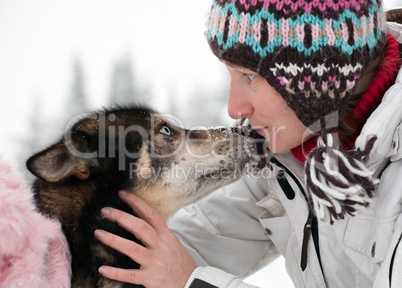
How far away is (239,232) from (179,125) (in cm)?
66

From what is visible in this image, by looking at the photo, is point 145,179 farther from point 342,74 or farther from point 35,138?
point 35,138

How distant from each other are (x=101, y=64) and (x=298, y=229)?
36.1 ft

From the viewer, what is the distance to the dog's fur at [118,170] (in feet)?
6.30

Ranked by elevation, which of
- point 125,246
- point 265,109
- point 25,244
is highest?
point 265,109

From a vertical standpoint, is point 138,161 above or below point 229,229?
above

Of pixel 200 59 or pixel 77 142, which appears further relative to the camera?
pixel 200 59

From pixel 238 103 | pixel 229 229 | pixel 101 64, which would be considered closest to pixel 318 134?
pixel 238 103

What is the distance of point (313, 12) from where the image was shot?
172cm

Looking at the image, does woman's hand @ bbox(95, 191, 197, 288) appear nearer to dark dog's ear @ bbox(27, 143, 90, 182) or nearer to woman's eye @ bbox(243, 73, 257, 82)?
dark dog's ear @ bbox(27, 143, 90, 182)

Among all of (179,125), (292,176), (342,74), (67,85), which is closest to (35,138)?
(67,85)

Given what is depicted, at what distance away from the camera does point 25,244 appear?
1622 mm

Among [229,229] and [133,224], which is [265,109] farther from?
[229,229]

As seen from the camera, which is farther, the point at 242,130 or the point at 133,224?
the point at 242,130

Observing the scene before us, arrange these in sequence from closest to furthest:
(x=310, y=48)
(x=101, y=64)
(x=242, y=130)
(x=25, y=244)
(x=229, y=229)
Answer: (x=25, y=244), (x=310, y=48), (x=242, y=130), (x=229, y=229), (x=101, y=64)
